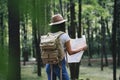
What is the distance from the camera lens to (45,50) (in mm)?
5812

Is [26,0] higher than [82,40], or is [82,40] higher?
[26,0]

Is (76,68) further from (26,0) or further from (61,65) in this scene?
(26,0)

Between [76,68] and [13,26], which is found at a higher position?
[13,26]

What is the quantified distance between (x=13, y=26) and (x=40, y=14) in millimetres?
604

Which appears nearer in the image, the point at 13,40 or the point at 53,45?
the point at 13,40

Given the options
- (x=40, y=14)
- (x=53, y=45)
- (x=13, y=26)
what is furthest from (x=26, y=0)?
(x=53, y=45)

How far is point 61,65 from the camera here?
19.7 ft

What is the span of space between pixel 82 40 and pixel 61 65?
58 cm

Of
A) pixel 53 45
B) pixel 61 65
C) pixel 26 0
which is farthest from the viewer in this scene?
pixel 61 65

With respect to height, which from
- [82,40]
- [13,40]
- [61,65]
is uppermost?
[13,40]

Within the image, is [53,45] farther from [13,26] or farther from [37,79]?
[37,79]

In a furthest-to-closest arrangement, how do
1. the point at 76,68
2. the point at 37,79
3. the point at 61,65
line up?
the point at 37,79
the point at 76,68
the point at 61,65

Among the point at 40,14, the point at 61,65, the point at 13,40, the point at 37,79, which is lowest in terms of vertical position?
the point at 37,79

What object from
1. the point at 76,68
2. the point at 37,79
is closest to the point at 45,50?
the point at 76,68
